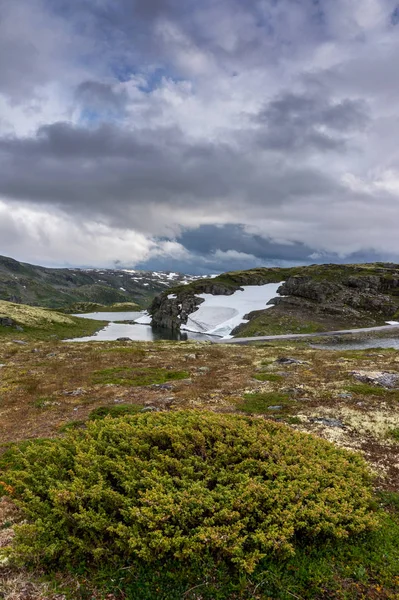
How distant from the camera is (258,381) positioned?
100 ft

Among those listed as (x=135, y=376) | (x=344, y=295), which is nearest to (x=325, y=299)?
(x=344, y=295)

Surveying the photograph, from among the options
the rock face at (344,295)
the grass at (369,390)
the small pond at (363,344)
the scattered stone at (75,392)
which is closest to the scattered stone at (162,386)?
the scattered stone at (75,392)

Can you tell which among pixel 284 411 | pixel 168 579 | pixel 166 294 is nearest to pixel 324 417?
pixel 284 411

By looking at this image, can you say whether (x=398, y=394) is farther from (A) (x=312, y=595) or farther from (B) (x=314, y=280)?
(B) (x=314, y=280)

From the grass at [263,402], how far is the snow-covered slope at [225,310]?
91119 mm

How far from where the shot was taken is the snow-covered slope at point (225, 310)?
5118 inches

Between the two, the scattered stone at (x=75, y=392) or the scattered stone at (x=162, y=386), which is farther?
the scattered stone at (x=162, y=386)

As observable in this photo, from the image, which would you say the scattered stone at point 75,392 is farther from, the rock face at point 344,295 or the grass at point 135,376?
the rock face at point 344,295

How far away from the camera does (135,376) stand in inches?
1337

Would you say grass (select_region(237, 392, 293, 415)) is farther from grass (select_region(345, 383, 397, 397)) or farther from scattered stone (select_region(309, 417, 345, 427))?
grass (select_region(345, 383, 397, 397))

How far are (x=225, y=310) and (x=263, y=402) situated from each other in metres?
124

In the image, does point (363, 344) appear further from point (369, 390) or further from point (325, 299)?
point (369, 390)

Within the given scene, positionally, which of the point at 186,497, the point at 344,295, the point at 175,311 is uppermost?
the point at 344,295

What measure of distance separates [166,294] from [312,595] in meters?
177
